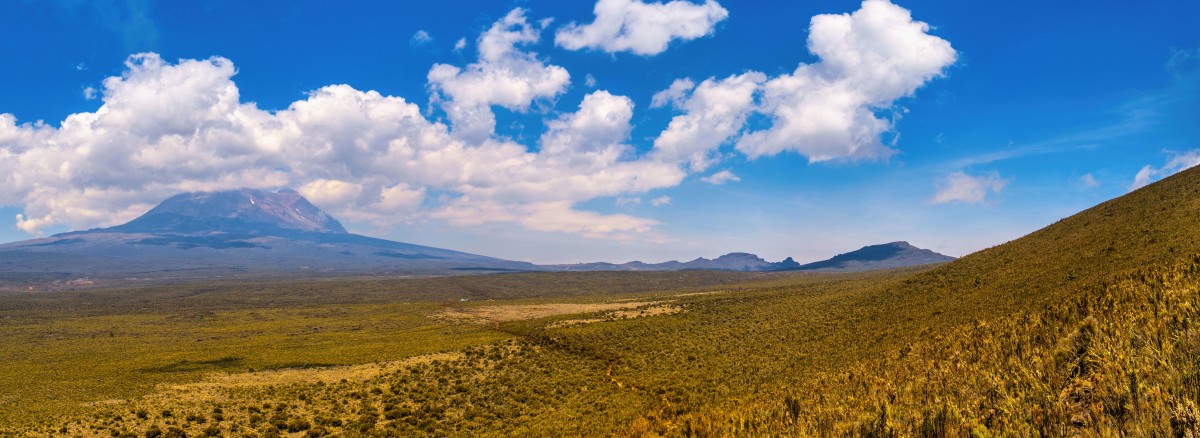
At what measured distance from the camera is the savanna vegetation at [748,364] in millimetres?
14180

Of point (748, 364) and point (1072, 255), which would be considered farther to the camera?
point (1072, 255)

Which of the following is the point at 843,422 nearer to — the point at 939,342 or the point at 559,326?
the point at 939,342

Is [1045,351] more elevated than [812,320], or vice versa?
[1045,351]

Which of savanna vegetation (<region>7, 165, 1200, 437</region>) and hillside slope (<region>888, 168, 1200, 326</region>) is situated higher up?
hillside slope (<region>888, 168, 1200, 326</region>)

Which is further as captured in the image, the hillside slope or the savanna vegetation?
the hillside slope

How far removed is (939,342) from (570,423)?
22.9 m

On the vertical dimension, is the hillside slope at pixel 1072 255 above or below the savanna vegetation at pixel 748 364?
above

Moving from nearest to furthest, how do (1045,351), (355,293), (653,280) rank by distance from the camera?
(1045,351) → (355,293) → (653,280)

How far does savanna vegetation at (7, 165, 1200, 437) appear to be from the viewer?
14.2 m

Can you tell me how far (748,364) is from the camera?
38188 millimetres

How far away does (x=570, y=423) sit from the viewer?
28.5 metres

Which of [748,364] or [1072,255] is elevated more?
[1072,255]

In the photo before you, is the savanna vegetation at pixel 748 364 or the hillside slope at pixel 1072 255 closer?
the savanna vegetation at pixel 748 364

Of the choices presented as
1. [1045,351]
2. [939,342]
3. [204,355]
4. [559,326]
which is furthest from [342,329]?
[1045,351]
